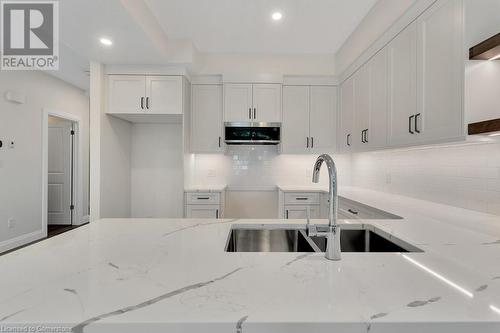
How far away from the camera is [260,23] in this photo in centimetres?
268

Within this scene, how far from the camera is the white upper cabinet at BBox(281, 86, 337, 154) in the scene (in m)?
3.47

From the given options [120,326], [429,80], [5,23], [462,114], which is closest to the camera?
[120,326]

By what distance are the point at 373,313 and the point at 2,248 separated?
4.52 m

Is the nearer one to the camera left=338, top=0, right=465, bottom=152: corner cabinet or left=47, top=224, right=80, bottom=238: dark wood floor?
left=338, top=0, right=465, bottom=152: corner cabinet

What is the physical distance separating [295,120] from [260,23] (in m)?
1.29

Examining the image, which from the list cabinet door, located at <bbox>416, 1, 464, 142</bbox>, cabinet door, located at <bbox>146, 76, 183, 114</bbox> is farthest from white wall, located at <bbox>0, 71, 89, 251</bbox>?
cabinet door, located at <bbox>416, 1, 464, 142</bbox>

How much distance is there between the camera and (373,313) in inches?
22.3

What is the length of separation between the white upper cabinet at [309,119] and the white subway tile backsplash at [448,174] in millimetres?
792

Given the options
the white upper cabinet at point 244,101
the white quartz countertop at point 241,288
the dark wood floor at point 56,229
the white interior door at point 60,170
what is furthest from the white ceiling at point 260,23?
the dark wood floor at point 56,229

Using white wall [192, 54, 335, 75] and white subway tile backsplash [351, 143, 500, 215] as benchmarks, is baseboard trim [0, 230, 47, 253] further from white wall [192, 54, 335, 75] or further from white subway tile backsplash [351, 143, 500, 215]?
white subway tile backsplash [351, 143, 500, 215]

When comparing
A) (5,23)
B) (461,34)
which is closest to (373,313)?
(461,34)

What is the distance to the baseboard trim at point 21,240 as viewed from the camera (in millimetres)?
3351

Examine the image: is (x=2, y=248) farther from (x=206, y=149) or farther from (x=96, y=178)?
(x=206, y=149)

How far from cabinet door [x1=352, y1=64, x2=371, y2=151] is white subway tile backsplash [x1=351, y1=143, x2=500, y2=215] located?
36 cm
